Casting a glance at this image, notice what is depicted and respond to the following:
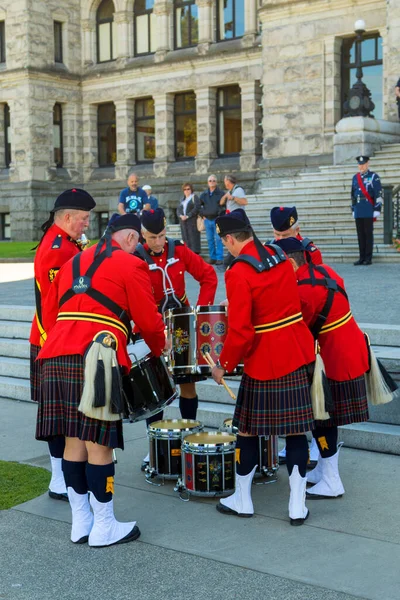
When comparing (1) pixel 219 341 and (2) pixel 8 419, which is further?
(2) pixel 8 419

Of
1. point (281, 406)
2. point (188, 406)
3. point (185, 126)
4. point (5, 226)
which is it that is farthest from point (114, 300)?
point (5, 226)

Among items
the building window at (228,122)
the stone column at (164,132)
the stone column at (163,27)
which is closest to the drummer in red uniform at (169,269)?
the building window at (228,122)

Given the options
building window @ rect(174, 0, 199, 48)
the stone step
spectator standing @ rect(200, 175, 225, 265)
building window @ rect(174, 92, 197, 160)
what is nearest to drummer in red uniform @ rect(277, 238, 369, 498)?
the stone step

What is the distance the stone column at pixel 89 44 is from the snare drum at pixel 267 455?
35744mm

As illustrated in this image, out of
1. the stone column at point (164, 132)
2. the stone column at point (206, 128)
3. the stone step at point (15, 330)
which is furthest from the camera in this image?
the stone column at point (164, 132)

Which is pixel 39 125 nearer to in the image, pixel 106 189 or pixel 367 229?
pixel 106 189

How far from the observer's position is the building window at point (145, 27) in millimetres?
38125

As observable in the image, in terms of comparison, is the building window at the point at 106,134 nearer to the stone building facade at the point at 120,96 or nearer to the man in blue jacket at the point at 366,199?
the stone building facade at the point at 120,96

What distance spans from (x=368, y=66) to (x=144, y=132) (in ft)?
41.8

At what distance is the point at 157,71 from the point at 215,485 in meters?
33.2

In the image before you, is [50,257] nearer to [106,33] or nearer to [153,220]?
[153,220]

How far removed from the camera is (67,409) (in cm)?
523

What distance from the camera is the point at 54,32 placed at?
39188 mm

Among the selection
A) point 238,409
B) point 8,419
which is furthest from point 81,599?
point 8,419
